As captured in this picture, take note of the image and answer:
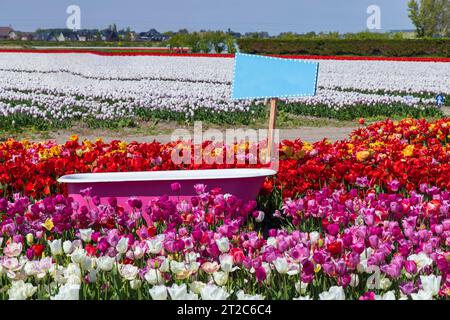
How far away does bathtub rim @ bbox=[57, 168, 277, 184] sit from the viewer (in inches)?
184

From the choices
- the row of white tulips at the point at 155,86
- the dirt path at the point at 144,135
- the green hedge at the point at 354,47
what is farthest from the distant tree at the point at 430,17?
the dirt path at the point at 144,135

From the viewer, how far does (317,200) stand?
4.23m

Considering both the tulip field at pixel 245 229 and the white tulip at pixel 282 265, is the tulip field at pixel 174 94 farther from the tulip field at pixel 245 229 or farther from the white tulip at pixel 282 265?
the white tulip at pixel 282 265

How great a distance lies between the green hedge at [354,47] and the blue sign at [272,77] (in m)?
31.6

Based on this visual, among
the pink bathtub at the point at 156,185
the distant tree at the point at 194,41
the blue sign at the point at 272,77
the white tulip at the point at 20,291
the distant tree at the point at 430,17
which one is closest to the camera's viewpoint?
the white tulip at the point at 20,291

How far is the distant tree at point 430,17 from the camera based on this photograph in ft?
→ 165

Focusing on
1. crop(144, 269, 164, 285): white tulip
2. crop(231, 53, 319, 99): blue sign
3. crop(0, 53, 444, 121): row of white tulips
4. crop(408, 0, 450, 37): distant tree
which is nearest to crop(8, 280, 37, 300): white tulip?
crop(144, 269, 164, 285): white tulip

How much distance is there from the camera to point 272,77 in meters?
4.95

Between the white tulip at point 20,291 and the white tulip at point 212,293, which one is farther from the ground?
the white tulip at point 212,293

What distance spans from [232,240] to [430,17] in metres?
49.9

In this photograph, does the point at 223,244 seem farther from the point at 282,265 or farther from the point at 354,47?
the point at 354,47

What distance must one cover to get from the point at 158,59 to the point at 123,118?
67.0 feet
